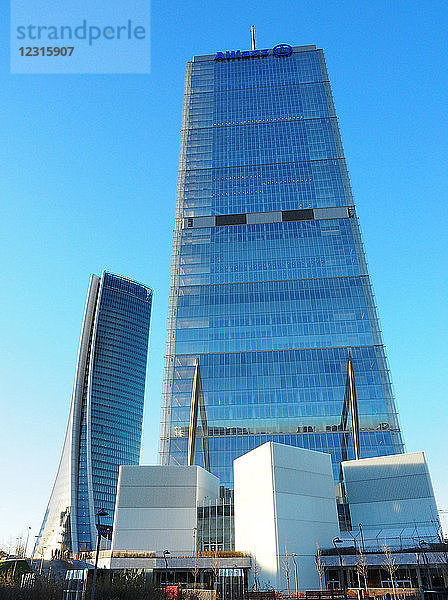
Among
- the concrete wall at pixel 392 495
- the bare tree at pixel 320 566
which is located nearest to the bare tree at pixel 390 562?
the bare tree at pixel 320 566

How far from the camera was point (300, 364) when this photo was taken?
11500 centimetres

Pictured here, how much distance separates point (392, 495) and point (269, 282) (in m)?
61.2

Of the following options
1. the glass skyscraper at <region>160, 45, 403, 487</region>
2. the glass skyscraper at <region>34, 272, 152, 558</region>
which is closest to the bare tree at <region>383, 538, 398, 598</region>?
the glass skyscraper at <region>160, 45, 403, 487</region>

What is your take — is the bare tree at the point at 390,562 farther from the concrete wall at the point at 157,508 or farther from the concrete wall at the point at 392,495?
the concrete wall at the point at 157,508

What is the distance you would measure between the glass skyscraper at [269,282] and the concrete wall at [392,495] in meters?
21.3

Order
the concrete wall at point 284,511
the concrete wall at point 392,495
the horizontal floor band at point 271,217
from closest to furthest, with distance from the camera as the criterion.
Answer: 1. the concrete wall at point 284,511
2. the concrete wall at point 392,495
3. the horizontal floor band at point 271,217

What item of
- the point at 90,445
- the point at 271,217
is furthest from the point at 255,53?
the point at 90,445

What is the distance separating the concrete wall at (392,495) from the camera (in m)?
75.2

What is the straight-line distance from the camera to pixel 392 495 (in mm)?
77812

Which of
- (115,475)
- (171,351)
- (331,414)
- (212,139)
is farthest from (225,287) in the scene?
(115,475)

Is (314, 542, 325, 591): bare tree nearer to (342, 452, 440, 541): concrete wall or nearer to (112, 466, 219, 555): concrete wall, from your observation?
(342, 452, 440, 541): concrete wall

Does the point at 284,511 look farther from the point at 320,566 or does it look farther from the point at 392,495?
A: the point at 392,495

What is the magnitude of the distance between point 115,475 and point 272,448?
13664 centimetres

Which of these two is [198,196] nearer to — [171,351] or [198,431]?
[171,351]
